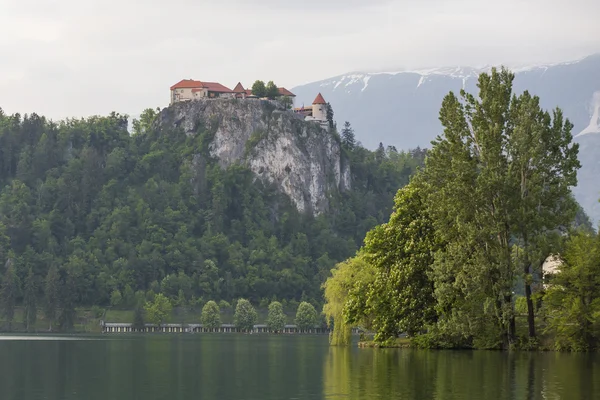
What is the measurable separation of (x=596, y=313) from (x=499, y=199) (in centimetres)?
1031

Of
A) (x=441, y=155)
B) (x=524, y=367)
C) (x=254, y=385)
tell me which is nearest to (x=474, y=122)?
(x=441, y=155)

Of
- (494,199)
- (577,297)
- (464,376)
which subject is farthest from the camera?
(494,199)

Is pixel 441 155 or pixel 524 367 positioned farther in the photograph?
pixel 441 155

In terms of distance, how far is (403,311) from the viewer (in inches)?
3324

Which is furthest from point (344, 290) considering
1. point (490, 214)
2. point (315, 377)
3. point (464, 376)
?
point (464, 376)

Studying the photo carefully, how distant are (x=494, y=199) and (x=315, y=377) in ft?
87.6

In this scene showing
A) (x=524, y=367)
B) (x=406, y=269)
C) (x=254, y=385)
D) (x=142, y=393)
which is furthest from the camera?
(x=406, y=269)

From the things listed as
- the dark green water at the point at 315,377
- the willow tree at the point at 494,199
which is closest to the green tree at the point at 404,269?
the willow tree at the point at 494,199

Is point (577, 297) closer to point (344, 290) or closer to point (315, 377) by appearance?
point (344, 290)

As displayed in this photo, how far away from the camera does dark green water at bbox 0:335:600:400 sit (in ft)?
148

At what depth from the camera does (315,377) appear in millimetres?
55438

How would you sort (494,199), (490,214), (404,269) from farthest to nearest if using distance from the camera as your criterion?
(404,269)
(490,214)
(494,199)

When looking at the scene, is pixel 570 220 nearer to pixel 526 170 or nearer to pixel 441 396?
pixel 526 170

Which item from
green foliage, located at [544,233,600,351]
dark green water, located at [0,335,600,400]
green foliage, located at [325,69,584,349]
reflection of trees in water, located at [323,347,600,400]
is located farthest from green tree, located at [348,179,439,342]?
reflection of trees in water, located at [323,347,600,400]
